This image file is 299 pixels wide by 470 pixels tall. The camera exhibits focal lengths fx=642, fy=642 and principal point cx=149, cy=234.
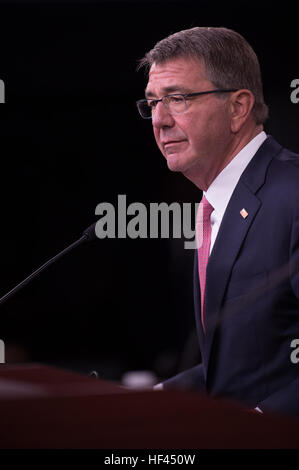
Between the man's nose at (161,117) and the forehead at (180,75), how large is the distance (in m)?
0.04

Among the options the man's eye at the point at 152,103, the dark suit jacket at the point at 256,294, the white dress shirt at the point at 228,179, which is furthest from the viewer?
the man's eye at the point at 152,103

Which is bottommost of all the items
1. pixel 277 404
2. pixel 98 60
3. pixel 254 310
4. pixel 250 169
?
pixel 277 404

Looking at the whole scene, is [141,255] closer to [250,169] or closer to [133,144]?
[133,144]

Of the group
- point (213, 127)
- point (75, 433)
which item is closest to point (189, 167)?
point (213, 127)

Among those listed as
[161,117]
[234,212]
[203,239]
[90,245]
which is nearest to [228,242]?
[234,212]

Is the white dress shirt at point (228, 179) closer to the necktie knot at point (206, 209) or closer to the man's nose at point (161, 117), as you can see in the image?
the necktie knot at point (206, 209)

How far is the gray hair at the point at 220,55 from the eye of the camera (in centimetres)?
154

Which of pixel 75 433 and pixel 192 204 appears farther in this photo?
pixel 192 204

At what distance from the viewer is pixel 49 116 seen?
3910 mm

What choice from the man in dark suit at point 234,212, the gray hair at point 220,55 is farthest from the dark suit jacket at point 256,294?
the gray hair at point 220,55

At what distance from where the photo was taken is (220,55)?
1.54 metres

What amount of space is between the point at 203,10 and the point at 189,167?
2.04m

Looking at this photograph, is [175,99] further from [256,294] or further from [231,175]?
[256,294]

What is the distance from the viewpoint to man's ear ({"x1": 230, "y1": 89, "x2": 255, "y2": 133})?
5.05 ft
